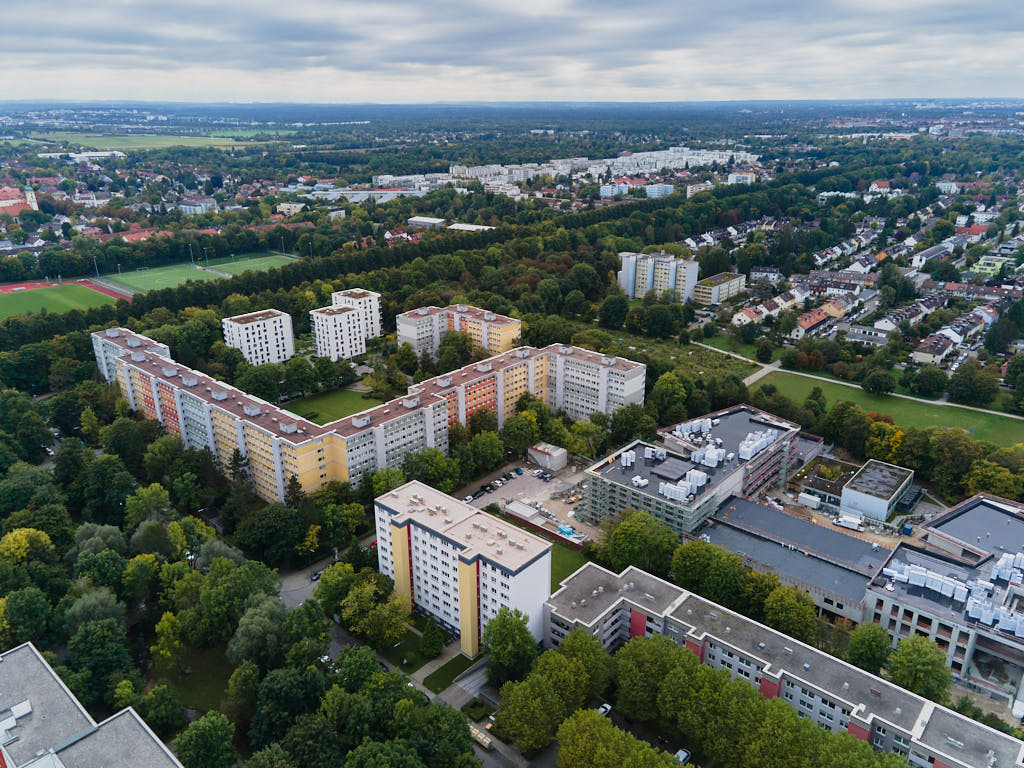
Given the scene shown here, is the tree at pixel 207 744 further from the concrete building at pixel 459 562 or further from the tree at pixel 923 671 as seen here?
the tree at pixel 923 671

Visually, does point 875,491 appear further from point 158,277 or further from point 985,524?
point 158,277

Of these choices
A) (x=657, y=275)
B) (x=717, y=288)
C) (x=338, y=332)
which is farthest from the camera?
(x=657, y=275)

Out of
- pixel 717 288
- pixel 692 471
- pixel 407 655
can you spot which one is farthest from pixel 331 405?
pixel 717 288

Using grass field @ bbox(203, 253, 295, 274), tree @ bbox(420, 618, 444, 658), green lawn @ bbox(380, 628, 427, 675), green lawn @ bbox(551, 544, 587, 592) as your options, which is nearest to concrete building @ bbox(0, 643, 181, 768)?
green lawn @ bbox(380, 628, 427, 675)

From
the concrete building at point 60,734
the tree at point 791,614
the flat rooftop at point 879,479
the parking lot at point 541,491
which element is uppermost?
the concrete building at point 60,734

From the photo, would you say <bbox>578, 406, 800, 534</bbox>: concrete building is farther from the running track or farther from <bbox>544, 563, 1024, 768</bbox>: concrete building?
the running track

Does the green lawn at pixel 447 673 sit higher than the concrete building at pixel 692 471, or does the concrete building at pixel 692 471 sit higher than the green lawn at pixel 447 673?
the concrete building at pixel 692 471

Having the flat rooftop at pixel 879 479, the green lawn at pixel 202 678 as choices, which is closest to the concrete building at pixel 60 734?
the green lawn at pixel 202 678
